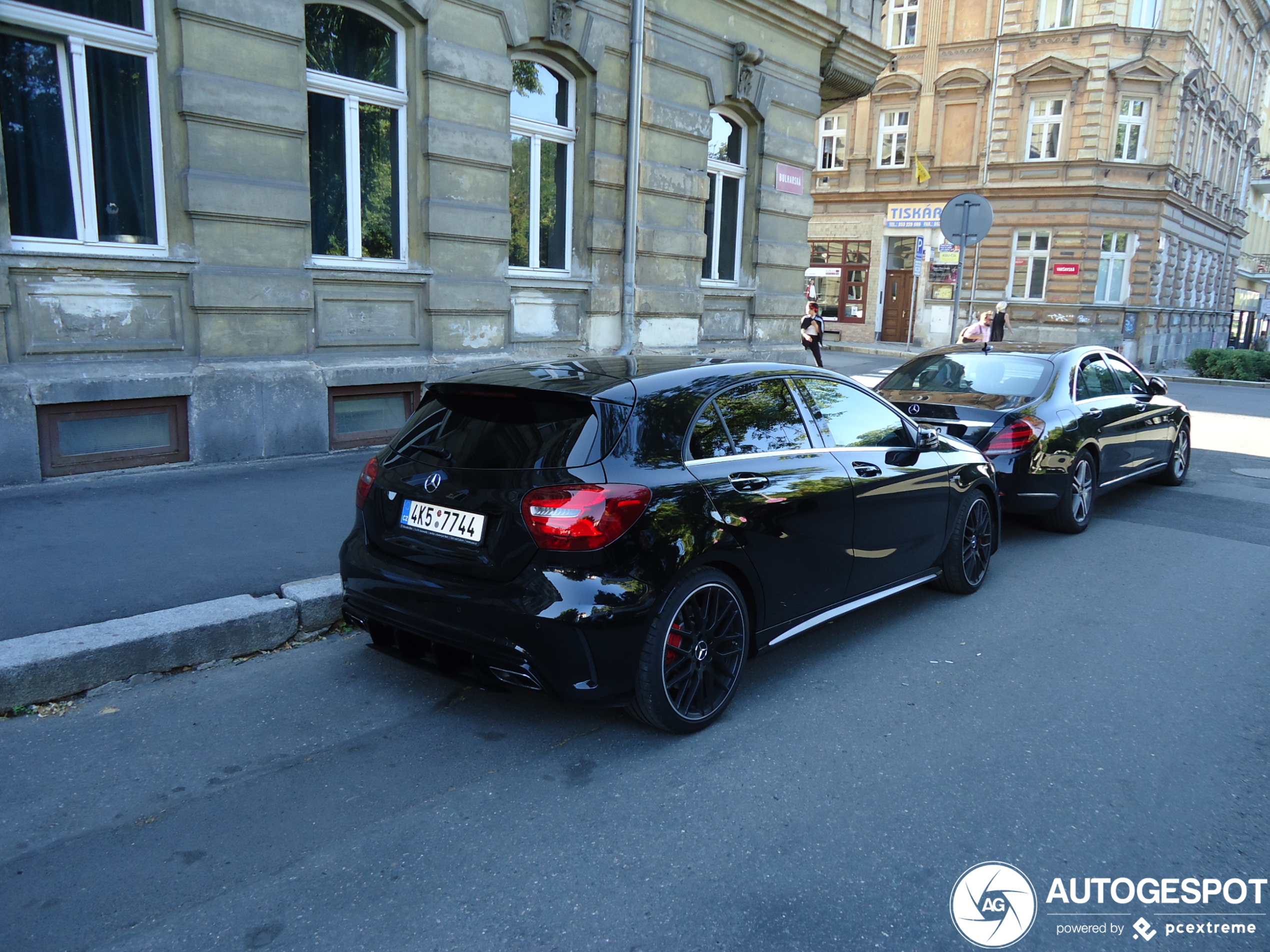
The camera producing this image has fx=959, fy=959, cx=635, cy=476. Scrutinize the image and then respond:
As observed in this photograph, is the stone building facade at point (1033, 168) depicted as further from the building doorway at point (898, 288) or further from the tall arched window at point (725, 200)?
the tall arched window at point (725, 200)

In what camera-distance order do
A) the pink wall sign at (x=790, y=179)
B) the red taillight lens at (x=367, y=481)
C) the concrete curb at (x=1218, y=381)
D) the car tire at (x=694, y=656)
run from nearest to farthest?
the car tire at (x=694, y=656), the red taillight lens at (x=367, y=481), the pink wall sign at (x=790, y=179), the concrete curb at (x=1218, y=381)

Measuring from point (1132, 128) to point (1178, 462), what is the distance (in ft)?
90.7

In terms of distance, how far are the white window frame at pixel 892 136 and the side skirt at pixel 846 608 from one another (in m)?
32.6

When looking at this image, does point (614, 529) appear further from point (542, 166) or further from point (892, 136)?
point (892, 136)

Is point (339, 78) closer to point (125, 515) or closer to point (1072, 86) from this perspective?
point (125, 515)

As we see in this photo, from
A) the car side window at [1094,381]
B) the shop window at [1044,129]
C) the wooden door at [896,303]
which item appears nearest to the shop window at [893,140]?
the wooden door at [896,303]

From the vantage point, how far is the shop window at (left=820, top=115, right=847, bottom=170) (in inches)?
1430

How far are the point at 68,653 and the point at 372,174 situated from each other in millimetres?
6412

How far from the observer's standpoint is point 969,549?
6.04 metres

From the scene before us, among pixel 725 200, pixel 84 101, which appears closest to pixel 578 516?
pixel 84 101

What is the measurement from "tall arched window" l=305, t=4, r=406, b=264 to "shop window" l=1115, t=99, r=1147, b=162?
99.7ft

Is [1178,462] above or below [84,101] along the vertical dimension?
below

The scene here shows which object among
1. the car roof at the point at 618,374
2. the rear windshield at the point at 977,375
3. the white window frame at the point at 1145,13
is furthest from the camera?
the white window frame at the point at 1145,13

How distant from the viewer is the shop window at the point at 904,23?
3491 cm
